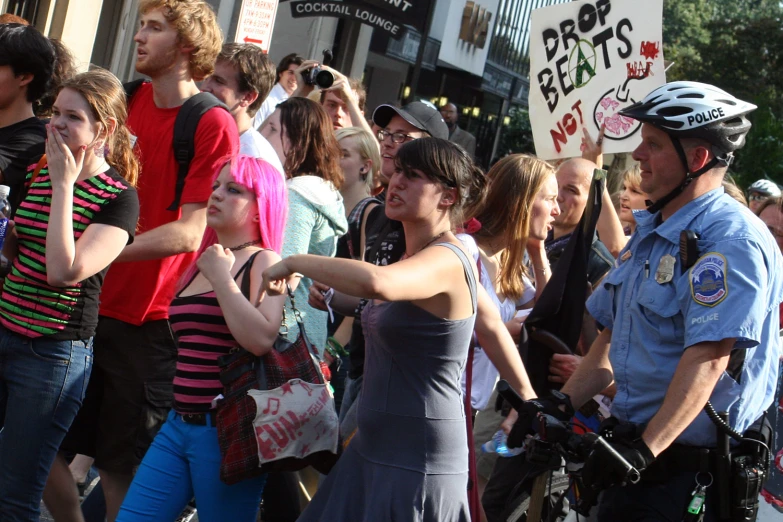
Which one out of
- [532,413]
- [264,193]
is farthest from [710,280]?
[264,193]

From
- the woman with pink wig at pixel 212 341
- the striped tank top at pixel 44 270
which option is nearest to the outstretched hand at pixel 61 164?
the striped tank top at pixel 44 270

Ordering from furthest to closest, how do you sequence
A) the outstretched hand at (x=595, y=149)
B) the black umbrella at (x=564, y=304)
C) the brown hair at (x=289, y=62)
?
the brown hair at (x=289, y=62) < the outstretched hand at (x=595, y=149) < the black umbrella at (x=564, y=304)

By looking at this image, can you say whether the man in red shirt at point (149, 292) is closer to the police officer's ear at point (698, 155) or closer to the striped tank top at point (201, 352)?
the striped tank top at point (201, 352)

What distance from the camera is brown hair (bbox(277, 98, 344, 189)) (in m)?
5.65

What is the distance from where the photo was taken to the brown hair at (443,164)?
3738mm

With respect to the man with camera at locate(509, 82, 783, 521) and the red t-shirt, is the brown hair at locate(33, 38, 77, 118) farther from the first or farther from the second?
the man with camera at locate(509, 82, 783, 521)

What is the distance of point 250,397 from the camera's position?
12.3 ft

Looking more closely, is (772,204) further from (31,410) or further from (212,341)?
(31,410)

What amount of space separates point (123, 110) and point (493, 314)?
1.69 m

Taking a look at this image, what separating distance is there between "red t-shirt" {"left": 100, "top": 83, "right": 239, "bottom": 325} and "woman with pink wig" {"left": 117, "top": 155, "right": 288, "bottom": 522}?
1.50 ft

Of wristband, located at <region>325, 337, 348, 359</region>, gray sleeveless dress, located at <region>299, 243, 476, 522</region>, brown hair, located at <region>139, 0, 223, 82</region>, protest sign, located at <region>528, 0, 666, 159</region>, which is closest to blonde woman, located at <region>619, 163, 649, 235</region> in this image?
protest sign, located at <region>528, 0, 666, 159</region>

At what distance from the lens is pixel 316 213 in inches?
210

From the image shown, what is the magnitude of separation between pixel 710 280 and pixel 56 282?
226 centimetres

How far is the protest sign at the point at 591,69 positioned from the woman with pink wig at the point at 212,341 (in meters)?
3.04
